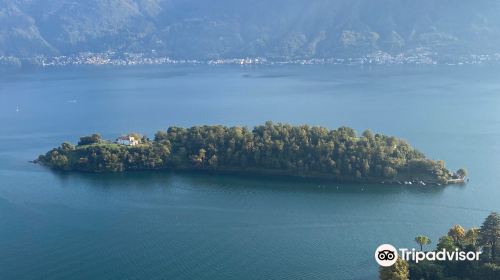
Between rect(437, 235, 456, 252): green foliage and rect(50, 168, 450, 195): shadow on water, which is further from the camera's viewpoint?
rect(50, 168, 450, 195): shadow on water

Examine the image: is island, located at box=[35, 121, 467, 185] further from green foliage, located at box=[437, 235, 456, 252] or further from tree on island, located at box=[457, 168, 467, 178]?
green foliage, located at box=[437, 235, 456, 252]

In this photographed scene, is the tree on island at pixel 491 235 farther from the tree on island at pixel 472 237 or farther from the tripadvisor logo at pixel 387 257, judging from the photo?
the tripadvisor logo at pixel 387 257

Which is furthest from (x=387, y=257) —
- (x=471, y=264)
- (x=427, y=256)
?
(x=471, y=264)

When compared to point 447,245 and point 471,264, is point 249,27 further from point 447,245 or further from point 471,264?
point 471,264

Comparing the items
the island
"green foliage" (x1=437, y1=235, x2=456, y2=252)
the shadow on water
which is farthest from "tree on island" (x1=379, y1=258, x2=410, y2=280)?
the island

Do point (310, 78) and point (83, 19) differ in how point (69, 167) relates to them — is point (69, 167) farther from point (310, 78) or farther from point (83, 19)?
point (83, 19)

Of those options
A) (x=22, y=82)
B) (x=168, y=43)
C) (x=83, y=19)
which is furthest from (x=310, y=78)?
(x=83, y=19)

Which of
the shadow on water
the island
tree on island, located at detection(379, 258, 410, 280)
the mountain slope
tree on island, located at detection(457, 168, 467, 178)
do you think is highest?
the mountain slope
